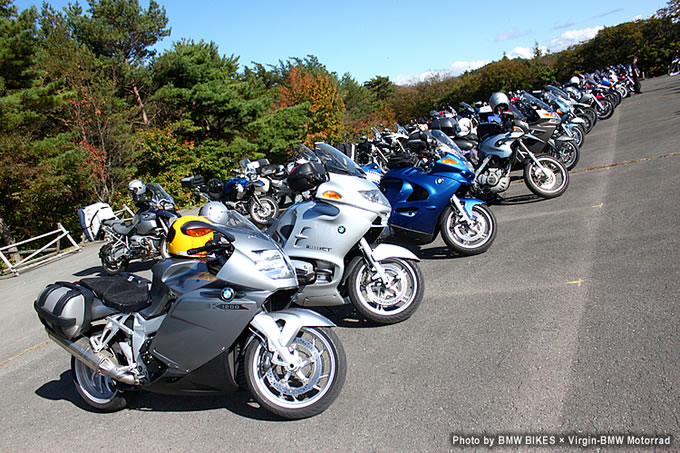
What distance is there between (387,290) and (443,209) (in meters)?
1.80

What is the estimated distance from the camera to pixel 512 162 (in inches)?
299

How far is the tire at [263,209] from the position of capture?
35.9 ft

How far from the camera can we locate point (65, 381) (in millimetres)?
4281

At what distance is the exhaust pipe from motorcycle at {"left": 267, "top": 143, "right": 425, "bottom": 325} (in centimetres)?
154

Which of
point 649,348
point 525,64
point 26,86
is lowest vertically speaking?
point 649,348

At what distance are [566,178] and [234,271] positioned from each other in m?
6.43

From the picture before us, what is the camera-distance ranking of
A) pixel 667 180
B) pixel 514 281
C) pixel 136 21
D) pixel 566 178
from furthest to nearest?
pixel 136 21 < pixel 566 178 < pixel 667 180 < pixel 514 281

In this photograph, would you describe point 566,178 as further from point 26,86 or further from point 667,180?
point 26,86

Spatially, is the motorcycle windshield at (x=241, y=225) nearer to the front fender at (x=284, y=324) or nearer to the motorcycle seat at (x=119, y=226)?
the front fender at (x=284, y=324)

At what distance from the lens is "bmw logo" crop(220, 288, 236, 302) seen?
295cm

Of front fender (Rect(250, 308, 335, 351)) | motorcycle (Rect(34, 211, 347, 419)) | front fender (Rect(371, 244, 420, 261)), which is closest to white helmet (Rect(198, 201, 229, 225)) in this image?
motorcycle (Rect(34, 211, 347, 419))

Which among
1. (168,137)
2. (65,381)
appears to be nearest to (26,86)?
(168,137)

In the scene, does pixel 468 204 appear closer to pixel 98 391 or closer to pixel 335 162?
pixel 335 162

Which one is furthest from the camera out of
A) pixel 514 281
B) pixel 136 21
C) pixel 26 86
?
pixel 136 21
